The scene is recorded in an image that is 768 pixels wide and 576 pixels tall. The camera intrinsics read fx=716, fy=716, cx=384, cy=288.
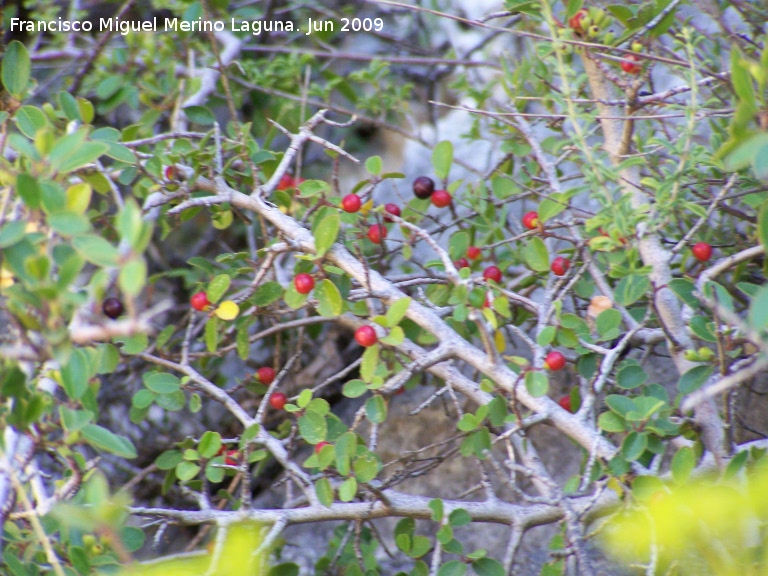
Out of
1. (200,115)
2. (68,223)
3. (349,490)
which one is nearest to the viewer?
(68,223)

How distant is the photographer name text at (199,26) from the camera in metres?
2.29

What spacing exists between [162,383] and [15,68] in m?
0.59

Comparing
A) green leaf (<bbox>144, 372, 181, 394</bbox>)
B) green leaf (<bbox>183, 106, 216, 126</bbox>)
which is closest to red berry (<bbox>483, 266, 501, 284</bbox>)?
green leaf (<bbox>144, 372, 181, 394</bbox>)

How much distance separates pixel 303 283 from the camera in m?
1.26

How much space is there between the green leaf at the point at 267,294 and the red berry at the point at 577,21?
729 millimetres

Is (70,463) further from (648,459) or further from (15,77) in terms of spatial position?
(648,459)

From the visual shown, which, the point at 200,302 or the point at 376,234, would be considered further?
the point at 376,234

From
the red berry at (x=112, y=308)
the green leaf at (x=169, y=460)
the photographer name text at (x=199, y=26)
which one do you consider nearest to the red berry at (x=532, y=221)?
the green leaf at (x=169, y=460)

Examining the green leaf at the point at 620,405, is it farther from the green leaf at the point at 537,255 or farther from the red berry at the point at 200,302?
the red berry at the point at 200,302

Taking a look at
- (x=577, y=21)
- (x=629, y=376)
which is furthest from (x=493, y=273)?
(x=577, y=21)

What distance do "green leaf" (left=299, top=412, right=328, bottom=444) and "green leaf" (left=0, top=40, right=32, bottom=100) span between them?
2.45 ft

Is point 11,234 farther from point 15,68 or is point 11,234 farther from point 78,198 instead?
point 15,68

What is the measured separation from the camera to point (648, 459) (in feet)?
3.78

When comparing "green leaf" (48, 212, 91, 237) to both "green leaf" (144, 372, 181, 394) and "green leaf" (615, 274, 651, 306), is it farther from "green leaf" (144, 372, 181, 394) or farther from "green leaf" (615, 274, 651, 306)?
"green leaf" (615, 274, 651, 306)
